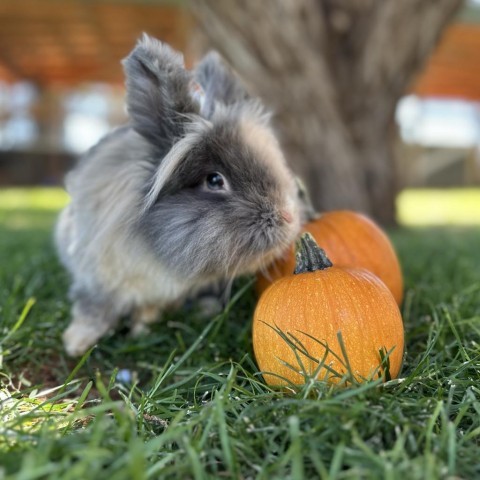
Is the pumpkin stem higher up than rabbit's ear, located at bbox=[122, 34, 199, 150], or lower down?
lower down

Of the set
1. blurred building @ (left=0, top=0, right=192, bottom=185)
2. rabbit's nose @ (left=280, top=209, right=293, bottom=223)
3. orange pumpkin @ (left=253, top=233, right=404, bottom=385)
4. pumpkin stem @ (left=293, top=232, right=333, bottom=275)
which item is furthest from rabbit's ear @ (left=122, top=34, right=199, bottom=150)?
blurred building @ (left=0, top=0, right=192, bottom=185)

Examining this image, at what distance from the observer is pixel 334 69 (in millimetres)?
4453

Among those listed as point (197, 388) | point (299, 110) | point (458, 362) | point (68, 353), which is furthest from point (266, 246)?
point (299, 110)

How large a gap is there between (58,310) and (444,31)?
4.06 meters

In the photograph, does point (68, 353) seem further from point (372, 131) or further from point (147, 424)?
point (372, 131)

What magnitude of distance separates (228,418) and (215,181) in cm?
87

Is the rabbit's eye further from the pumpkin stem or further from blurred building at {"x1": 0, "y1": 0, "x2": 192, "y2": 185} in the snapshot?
blurred building at {"x1": 0, "y1": 0, "x2": 192, "y2": 185}

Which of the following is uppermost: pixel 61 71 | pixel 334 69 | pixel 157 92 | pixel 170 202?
pixel 61 71

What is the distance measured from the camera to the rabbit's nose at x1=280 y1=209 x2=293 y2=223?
1812mm

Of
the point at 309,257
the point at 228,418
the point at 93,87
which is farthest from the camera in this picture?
the point at 93,87

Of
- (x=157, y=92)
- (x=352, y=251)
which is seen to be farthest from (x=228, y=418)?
(x=157, y=92)

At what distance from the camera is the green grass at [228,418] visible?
3.27 ft

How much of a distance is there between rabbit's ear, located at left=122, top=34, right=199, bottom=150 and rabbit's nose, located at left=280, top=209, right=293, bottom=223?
1.50 feet

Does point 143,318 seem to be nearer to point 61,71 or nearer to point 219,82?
point 219,82
